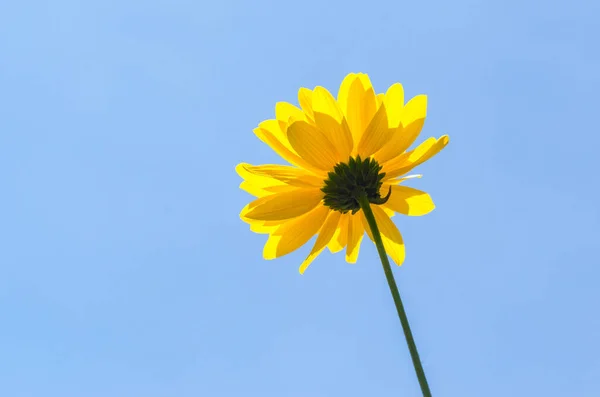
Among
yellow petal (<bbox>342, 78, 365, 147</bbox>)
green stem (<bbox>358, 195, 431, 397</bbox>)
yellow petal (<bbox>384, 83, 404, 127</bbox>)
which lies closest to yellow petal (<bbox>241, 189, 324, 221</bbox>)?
yellow petal (<bbox>342, 78, 365, 147</bbox>)

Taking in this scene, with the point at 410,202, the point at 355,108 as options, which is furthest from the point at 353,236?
the point at 355,108

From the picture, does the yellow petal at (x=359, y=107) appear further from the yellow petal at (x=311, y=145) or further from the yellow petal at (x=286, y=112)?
the yellow petal at (x=286, y=112)

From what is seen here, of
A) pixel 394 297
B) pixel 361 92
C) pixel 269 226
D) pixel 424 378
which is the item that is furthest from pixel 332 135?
pixel 424 378

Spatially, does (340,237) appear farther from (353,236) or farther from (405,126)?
(405,126)

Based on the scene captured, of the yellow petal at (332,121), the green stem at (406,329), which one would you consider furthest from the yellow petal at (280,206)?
the green stem at (406,329)

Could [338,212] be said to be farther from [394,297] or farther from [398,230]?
[394,297]
